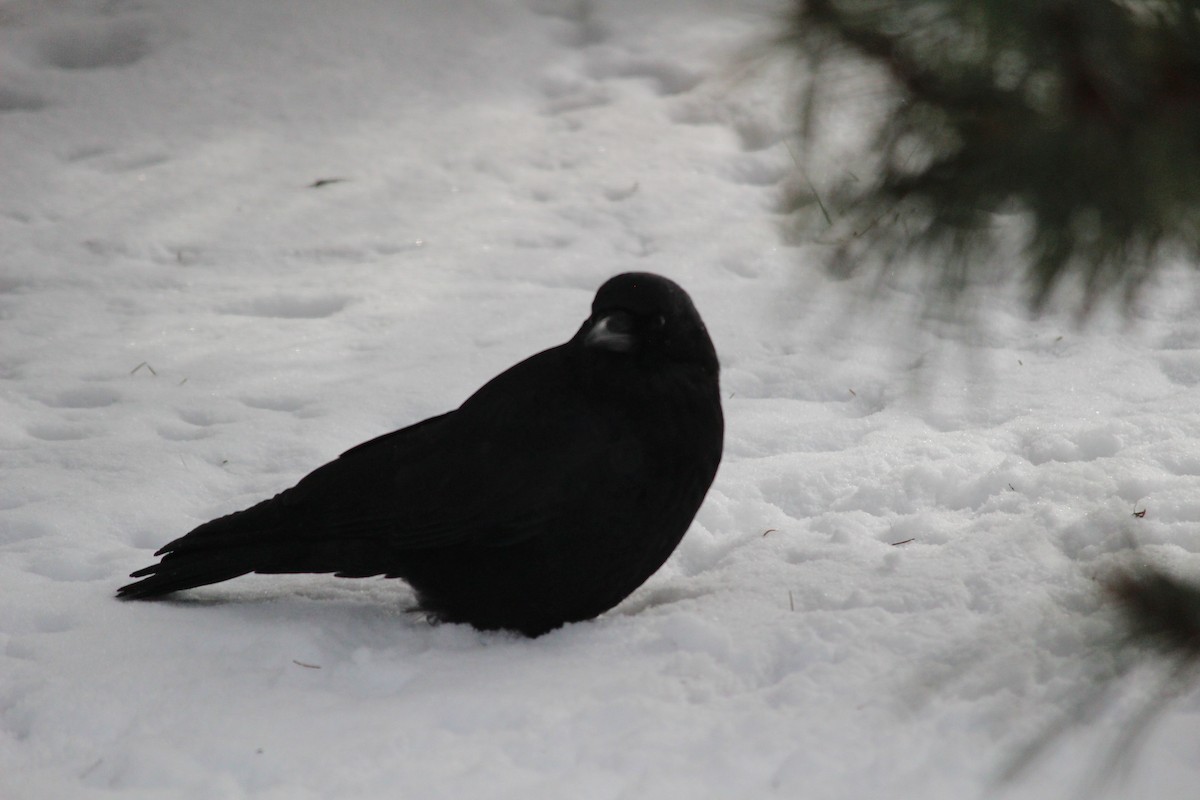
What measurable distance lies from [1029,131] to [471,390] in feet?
10.5

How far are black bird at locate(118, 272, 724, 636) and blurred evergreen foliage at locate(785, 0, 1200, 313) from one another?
116cm

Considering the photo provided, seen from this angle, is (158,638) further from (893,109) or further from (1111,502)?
(1111,502)

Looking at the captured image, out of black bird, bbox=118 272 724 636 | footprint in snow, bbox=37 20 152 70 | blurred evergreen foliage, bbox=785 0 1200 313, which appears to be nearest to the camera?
blurred evergreen foliage, bbox=785 0 1200 313

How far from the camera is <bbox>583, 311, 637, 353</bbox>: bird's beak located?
10.3 ft

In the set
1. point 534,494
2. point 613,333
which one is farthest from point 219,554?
point 613,333

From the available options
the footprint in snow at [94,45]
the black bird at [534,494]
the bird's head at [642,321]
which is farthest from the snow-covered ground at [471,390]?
the bird's head at [642,321]

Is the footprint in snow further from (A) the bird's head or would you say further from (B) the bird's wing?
(A) the bird's head

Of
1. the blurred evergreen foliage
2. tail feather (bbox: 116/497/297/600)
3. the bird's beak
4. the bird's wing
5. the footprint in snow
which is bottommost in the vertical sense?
the footprint in snow

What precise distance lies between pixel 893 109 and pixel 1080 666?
1.33 meters

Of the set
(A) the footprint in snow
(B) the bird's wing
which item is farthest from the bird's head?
(A) the footprint in snow

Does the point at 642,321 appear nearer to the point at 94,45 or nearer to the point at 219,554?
the point at 219,554

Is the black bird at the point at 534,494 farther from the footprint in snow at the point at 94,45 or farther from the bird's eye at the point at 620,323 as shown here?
the footprint in snow at the point at 94,45

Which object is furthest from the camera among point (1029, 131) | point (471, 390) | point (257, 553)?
point (471, 390)

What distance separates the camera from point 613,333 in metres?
3.16
